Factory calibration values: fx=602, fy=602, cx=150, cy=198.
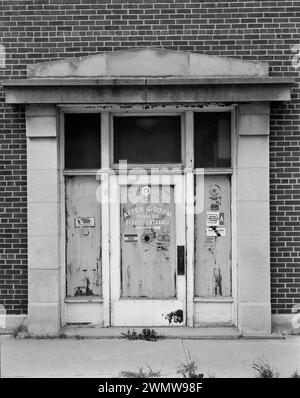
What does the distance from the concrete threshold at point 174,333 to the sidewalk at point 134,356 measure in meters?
0.11

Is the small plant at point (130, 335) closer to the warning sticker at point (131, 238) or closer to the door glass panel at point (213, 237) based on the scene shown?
the door glass panel at point (213, 237)

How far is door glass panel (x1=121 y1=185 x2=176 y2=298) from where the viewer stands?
28.2 ft

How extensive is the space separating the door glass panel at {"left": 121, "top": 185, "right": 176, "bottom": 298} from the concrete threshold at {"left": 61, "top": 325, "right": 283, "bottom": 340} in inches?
19.8

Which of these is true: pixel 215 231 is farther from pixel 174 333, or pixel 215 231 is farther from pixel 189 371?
pixel 189 371

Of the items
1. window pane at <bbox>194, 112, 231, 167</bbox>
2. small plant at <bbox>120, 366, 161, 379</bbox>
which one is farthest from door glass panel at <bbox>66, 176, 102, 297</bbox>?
small plant at <bbox>120, 366, 161, 379</bbox>

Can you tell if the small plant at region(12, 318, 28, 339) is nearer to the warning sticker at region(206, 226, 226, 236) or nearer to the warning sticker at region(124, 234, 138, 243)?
the warning sticker at region(124, 234, 138, 243)

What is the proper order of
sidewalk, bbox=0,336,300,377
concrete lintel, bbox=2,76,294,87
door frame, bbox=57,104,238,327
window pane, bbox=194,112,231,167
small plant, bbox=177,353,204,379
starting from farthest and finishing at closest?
1. window pane, bbox=194,112,231,167
2. door frame, bbox=57,104,238,327
3. concrete lintel, bbox=2,76,294,87
4. sidewalk, bbox=0,336,300,377
5. small plant, bbox=177,353,204,379

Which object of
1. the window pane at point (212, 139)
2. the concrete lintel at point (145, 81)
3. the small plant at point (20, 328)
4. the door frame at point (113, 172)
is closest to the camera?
the concrete lintel at point (145, 81)

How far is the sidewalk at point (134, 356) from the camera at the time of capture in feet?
21.9

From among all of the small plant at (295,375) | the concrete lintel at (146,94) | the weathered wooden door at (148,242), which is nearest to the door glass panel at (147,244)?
the weathered wooden door at (148,242)

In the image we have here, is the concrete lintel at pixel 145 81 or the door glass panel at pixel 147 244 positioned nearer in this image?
the concrete lintel at pixel 145 81

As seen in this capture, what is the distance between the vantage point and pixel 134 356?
7.29 metres

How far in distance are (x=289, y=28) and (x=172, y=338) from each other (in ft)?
15.0

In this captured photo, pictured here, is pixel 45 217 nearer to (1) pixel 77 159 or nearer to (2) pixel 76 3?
(1) pixel 77 159
